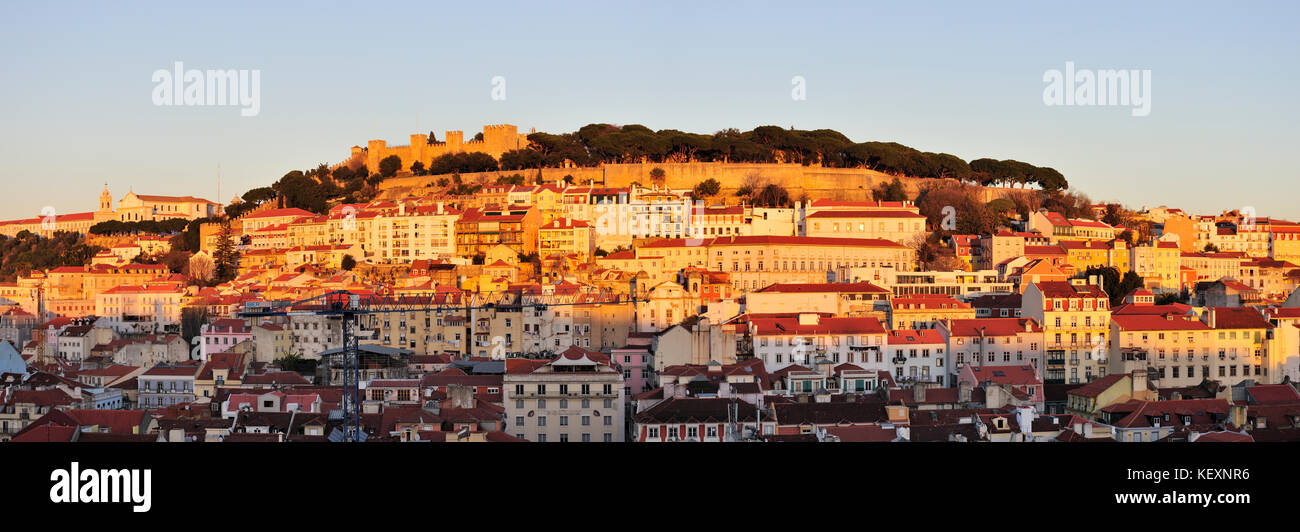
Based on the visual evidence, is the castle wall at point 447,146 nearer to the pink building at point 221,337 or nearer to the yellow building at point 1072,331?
the pink building at point 221,337

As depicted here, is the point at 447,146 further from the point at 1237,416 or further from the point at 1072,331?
the point at 1237,416

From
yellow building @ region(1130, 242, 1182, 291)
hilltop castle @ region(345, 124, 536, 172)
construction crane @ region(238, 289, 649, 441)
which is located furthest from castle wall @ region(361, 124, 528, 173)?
yellow building @ region(1130, 242, 1182, 291)

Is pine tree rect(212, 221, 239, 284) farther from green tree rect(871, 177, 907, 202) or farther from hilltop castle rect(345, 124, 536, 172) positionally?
green tree rect(871, 177, 907, 202)

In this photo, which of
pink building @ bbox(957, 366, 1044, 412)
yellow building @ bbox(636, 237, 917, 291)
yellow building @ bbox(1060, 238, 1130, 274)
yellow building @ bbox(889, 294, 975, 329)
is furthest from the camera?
yellow building @ bbox(1060, 238, 1130, 274)

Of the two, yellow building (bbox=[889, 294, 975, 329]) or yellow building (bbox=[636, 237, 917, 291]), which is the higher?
yellow building (bbox=[636, 237, 917, 291])

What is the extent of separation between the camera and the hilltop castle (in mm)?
37281

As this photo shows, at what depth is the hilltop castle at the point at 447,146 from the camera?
37281 mm

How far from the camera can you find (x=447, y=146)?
124 ft

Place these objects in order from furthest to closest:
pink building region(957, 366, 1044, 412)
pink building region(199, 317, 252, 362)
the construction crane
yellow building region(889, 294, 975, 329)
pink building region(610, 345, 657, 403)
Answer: pink building region(199, 317, 252, 362)
yellow building region(889, 294, 975, 329)
the construction crane
pink building region(610, 345, 657, 403)
pink building region(957, 366, 1044, 412)

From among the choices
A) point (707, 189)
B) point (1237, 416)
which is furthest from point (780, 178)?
point (1237, 416)
